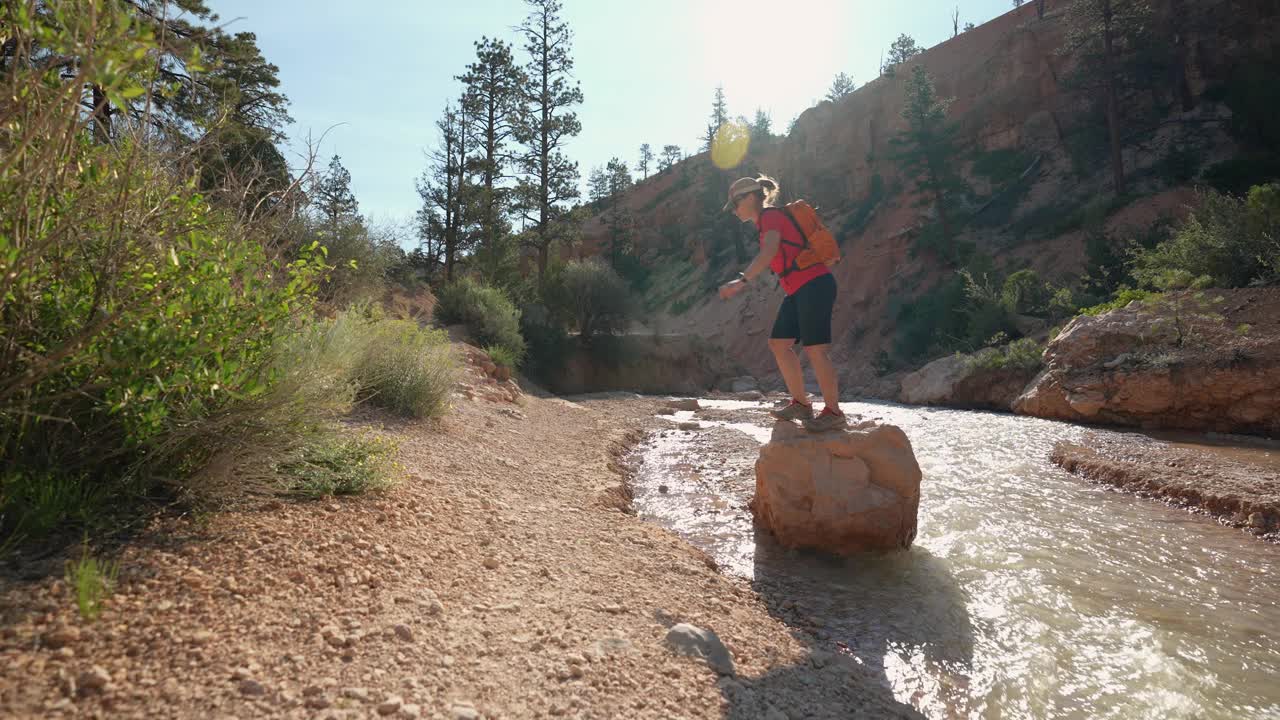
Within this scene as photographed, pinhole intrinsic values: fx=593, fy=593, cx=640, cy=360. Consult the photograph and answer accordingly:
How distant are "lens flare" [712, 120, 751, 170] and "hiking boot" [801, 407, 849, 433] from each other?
163ft

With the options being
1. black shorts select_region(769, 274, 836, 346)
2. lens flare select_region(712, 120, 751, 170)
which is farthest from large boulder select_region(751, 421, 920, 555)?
lens flare select_region(712, 120, 751, 170)

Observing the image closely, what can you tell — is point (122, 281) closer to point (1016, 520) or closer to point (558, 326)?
point (1016, 520)

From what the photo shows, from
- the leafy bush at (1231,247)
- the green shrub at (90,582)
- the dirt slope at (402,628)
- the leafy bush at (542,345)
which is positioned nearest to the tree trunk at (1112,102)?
the leafy bush at (1231,247)

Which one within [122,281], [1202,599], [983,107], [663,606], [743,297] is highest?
→ [983,107]

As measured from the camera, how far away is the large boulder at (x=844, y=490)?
161 inches

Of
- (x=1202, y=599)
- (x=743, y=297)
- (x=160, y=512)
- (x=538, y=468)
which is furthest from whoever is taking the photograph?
(x=743, y=297)

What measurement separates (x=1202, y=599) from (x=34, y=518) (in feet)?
17.6

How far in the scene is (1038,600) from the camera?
3361 mm

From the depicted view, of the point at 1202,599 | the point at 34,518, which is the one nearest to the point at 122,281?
the point at 34,518

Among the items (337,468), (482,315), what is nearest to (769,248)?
(337,468)

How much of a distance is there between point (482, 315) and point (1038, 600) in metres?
13.1

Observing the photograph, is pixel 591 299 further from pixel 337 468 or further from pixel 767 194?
pixel 337 468

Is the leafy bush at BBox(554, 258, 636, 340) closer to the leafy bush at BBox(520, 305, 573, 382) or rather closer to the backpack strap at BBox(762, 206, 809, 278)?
the leafy bush at BBox(520, 305, 573, 382)

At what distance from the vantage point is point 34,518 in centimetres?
192
